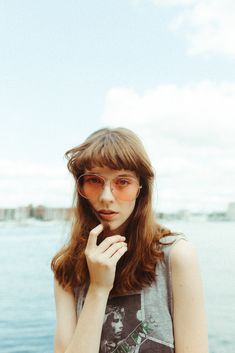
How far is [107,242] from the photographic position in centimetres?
147

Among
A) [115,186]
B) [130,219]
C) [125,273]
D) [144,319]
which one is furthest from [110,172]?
[144,319]

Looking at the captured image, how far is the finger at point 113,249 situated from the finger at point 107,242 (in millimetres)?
12

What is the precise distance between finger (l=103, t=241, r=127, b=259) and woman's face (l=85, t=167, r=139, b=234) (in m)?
0.07

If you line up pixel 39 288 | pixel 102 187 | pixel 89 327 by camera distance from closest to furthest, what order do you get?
1. pixel 89 327
2. pixel 102 187
3. pixel 39 288

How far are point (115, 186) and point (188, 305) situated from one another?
16.5 inches

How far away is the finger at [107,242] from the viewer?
147cm

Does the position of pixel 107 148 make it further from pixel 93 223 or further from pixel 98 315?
pixel 98 315

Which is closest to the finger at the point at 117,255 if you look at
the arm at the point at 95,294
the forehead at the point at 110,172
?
the arm at the point at 95,294

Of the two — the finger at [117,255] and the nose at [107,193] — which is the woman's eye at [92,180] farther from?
the finger at [117,255]

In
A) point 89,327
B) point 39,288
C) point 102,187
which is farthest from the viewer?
point 39,288

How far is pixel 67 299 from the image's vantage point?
1.61 m

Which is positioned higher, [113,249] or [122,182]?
[122,182]

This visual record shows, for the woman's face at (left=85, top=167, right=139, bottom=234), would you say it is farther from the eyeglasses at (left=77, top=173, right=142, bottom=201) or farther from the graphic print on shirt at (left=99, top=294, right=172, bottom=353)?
the graphic print on shirt at (left=99, top=294, right=172, bottom=353)

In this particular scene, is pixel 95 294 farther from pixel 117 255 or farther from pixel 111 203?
pixel 111 203
